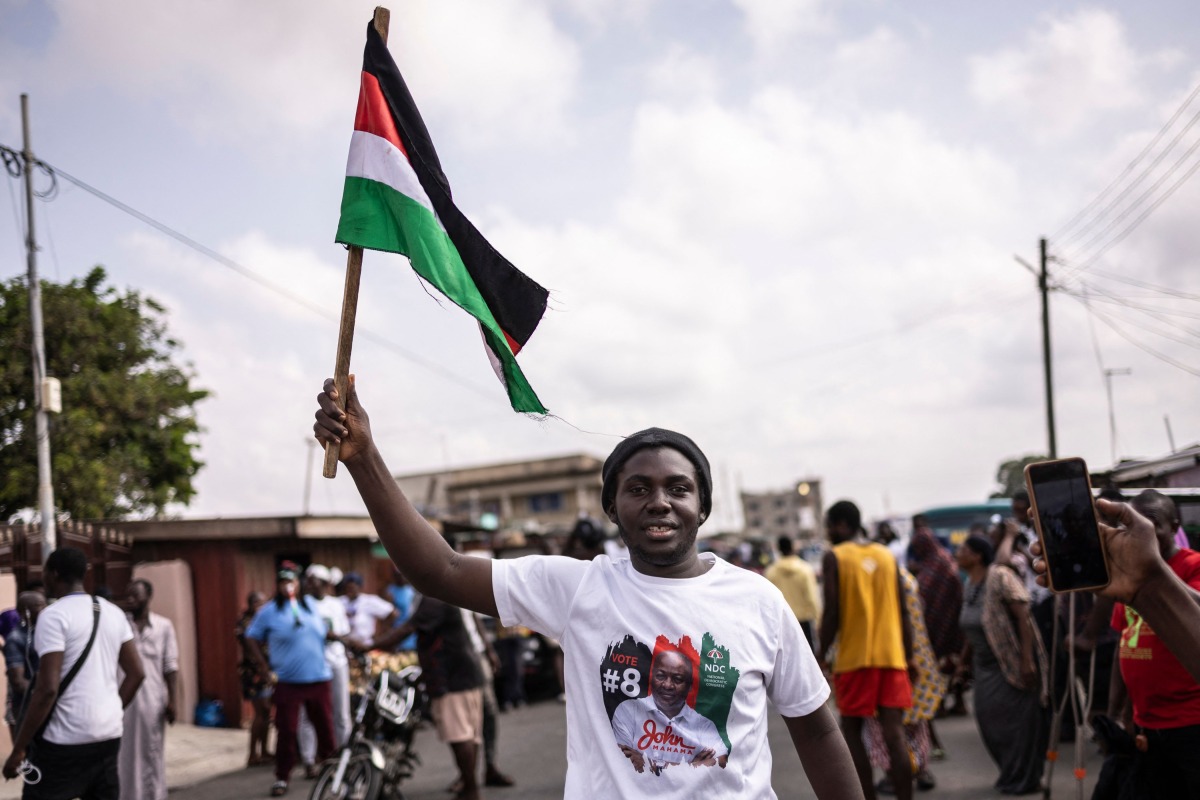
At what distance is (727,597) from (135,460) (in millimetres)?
23668

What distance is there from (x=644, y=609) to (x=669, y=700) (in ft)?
0.73

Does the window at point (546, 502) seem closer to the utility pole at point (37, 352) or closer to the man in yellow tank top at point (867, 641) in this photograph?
the utility pole at point (37, 352)

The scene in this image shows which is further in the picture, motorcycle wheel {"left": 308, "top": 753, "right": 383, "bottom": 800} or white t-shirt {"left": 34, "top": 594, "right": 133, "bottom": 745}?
motorcycle wheel {"left": 308, "top": 753, "right": 383, "bottom": 800}

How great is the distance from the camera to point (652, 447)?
2.72 meters

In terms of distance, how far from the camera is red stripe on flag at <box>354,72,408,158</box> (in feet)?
11.4

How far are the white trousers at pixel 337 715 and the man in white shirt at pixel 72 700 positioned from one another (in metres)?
4.97

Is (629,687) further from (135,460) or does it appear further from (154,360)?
(154,360)

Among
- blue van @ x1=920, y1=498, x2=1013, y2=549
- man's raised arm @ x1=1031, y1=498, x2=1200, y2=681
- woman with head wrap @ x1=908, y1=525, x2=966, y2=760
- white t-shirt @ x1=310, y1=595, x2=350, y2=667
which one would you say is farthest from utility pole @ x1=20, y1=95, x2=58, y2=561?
blue van @ x1=920, y1=498, x2=1013, y2=549

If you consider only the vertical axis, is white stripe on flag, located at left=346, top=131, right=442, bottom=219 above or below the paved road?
above

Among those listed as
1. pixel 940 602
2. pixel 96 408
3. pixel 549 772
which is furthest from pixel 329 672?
pixel 96 408

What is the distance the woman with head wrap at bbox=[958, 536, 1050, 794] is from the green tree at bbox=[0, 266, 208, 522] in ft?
64.4

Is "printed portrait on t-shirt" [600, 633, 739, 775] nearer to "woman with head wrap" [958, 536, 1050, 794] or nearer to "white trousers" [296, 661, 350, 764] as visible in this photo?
"woman with head wrap" [958, 536, 1050, 794]

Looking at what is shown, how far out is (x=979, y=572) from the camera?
26.8 feet

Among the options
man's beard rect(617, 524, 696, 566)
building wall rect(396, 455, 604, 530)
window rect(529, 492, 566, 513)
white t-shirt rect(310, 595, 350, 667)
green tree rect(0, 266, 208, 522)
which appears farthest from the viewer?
window rect(529, 492, 566, 513)
